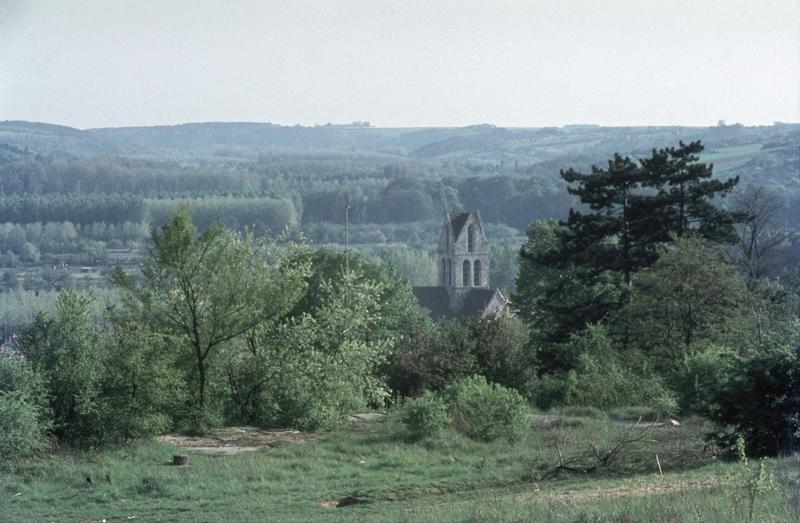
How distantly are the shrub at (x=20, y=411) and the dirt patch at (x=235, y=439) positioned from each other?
213cm

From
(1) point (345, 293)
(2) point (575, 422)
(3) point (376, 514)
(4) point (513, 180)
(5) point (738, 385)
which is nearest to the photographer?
(3) point (376, 514)

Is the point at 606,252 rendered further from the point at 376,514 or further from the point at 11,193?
the point at 11,193

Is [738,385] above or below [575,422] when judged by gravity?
above

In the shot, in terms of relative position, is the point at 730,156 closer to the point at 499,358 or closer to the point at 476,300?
the point at 476,300

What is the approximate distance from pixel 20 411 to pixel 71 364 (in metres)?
1.83

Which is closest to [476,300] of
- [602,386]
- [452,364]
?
[452,364]

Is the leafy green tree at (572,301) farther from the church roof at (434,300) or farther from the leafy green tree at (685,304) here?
the church roof at (434,300)

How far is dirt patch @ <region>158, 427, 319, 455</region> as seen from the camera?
1645 cm

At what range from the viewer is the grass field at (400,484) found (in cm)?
1099

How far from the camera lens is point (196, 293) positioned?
1889 cm

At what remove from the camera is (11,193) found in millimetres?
105500

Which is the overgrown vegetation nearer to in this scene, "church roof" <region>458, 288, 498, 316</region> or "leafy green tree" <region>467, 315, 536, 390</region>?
"leafy green tree" <region>467, 315, 536, 390</region>

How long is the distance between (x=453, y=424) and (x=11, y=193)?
95.6 m

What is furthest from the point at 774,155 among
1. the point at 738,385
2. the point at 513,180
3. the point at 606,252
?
the point at 738,385
